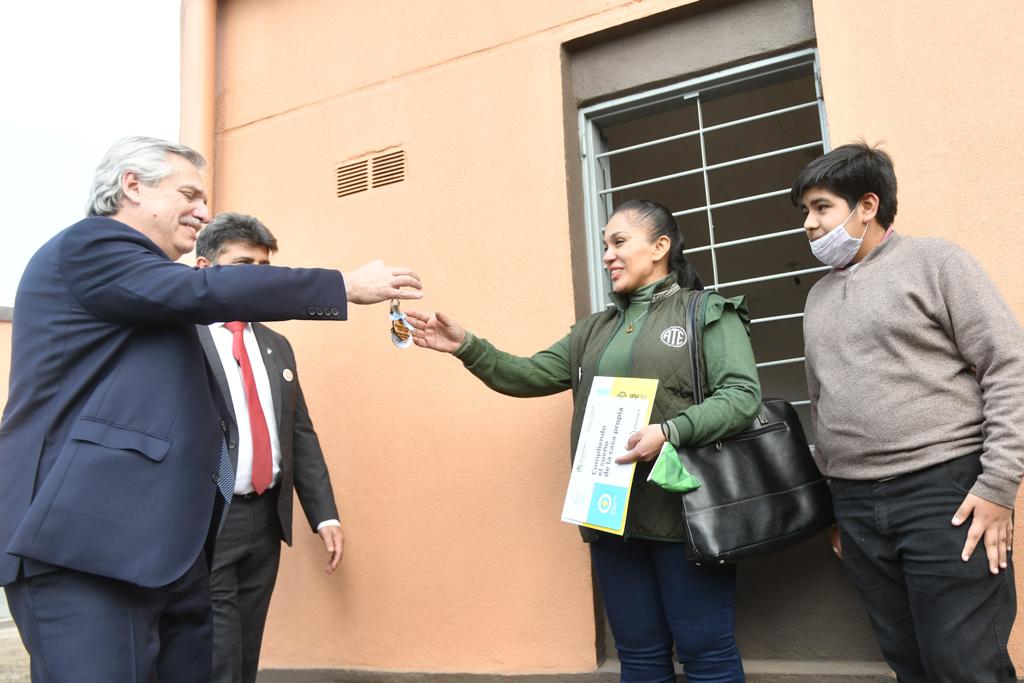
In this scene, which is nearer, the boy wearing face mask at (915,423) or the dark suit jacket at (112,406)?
the dark suit jacket at (112,406)

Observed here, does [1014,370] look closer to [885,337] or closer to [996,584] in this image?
[885,337]

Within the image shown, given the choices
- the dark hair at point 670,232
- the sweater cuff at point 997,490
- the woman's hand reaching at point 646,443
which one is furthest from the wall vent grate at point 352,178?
the sweater cuff at point 997,490

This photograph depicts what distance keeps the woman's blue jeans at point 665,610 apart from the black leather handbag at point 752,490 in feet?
0.46

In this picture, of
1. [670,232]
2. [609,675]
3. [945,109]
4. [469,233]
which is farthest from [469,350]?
[945,109]

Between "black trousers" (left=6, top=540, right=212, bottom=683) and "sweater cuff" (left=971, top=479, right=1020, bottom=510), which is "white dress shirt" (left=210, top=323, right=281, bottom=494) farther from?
"sweater cuff" (left=971, top=479, right=1020, bottom=510)

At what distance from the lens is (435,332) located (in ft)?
9.46

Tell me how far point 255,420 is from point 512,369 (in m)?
0.99

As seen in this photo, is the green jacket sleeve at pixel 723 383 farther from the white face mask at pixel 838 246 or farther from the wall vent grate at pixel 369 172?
the wall vent grate at pixel 369 172

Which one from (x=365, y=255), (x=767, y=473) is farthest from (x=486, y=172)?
(x=767, y=473)

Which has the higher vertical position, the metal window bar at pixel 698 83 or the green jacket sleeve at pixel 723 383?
→ the metal window bar at pixel 698 83

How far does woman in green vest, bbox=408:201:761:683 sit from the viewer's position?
2.40m

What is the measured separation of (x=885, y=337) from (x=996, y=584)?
667 mm

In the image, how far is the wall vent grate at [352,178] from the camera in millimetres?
4117

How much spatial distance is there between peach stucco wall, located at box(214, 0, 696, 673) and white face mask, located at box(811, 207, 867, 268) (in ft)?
3.91
